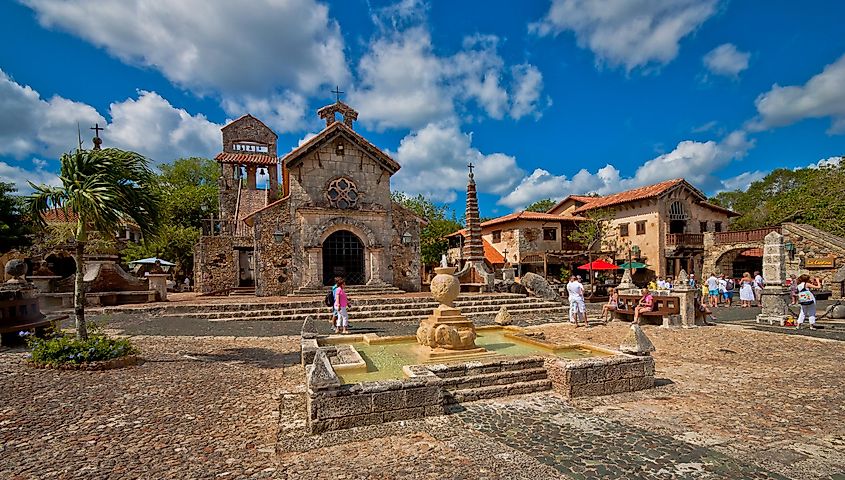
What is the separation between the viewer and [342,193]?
2075 cm

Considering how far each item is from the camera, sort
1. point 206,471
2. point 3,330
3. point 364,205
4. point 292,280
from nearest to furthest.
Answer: point 206,471, point 3,330, point 292,280, point 364,205

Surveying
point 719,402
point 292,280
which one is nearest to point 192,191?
point 292,280

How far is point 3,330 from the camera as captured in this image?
30.0 ft

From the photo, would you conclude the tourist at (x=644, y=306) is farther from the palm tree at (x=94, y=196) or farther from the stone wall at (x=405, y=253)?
the palm tree at (x=94, y=196)

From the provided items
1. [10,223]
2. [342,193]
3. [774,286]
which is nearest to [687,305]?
[774,286]

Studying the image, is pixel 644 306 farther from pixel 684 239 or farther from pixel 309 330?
pixel 684 239

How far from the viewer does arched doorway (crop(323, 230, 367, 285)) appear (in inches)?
820

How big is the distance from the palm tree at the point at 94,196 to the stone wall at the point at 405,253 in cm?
1356

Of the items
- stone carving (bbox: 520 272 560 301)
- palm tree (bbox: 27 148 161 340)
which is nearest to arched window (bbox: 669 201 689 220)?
stone carving (bbox: 520 272 560 301)

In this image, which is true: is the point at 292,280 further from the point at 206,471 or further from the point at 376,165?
the point at 206,471

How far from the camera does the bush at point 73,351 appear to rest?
7.50 m

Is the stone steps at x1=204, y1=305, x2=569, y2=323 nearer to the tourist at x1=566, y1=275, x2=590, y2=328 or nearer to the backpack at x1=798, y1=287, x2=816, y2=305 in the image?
the tourist at x1=566, y1=275, x2=590, y2=328

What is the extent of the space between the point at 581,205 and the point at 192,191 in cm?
3712

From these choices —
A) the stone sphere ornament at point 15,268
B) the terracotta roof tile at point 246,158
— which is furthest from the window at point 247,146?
the stone sphere ornament at point 15,268
